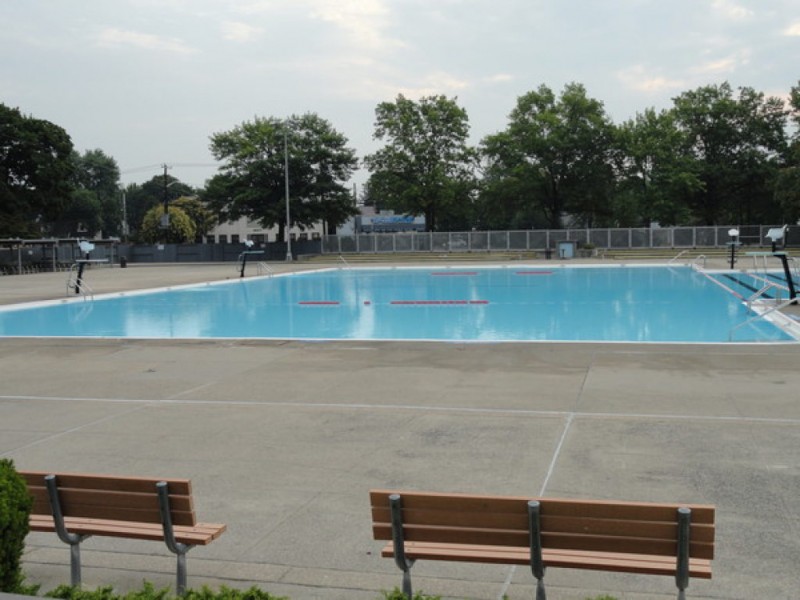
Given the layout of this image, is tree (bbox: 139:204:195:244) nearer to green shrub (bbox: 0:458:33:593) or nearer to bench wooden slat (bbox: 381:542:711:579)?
green shrub (bbox: 0:458:33:593)

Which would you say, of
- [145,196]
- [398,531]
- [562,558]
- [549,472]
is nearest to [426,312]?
[549,472]

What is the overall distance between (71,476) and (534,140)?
6802 centimetres

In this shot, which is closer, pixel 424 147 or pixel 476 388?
pixel 476 388

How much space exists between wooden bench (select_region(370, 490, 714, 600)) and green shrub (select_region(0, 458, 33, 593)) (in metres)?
1.77

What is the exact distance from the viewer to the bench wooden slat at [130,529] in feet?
14.7

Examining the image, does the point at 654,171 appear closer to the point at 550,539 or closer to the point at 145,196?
the point at 550,539

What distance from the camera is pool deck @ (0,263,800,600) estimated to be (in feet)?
16.3

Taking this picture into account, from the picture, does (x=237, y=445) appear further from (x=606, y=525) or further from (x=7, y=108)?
(x=7, y=108)

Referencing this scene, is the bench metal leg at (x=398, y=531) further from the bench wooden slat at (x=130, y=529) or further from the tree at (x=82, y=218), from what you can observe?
the tree at (x=82, y=218)

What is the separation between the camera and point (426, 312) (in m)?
24.0

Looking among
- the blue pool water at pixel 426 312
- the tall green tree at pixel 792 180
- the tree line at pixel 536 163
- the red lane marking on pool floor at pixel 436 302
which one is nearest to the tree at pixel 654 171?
the tree line at pixel 536 163

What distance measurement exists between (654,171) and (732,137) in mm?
7936

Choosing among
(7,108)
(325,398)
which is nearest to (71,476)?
(325,398)

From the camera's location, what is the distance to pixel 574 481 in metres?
6.67
